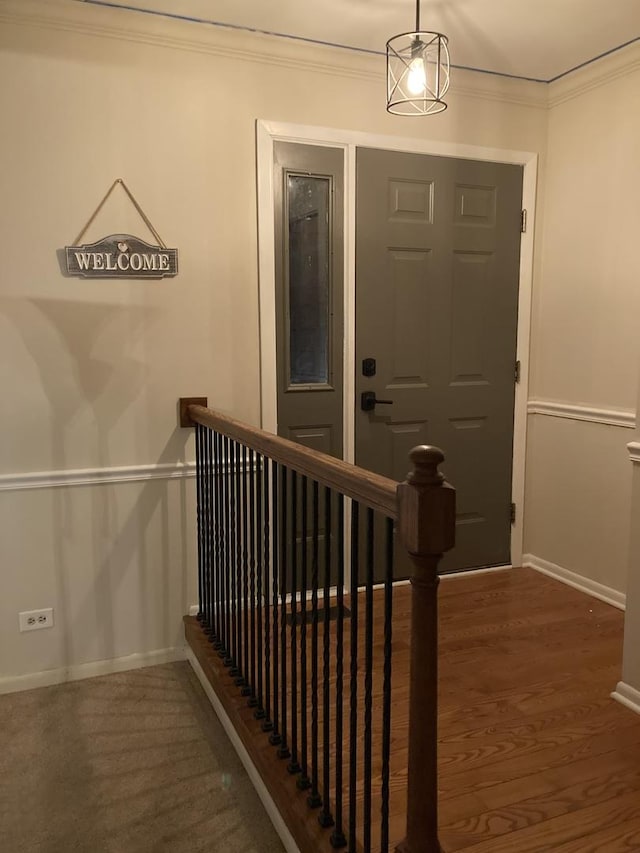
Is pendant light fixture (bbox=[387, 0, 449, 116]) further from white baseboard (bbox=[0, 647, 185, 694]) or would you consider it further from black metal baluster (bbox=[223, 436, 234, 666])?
white baseboard (bbox=[0, 647, 185, 694])

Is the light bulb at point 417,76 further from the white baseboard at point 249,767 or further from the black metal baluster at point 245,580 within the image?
the white baseboard at point 249,767

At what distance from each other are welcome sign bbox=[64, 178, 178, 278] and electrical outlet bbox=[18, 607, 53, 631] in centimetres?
130

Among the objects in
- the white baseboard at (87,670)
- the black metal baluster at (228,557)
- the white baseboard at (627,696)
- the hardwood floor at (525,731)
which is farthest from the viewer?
the white baseboard at (87,670)

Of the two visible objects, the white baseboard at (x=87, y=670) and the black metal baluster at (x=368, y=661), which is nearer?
the black metal baluster at (x=368, y=661)

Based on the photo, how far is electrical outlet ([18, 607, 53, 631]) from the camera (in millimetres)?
2588

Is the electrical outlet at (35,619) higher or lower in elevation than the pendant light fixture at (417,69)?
lower

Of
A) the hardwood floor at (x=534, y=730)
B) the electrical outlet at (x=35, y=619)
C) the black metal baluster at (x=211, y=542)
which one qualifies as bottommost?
the hardwood floor at (x=534, y=730)

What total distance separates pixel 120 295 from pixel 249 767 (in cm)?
174

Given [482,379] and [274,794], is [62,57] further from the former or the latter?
[274,794]

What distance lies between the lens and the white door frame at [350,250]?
2803mm

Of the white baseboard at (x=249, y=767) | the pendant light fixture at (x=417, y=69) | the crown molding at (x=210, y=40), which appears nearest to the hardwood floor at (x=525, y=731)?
the white baseboard at (x=249, y=767)

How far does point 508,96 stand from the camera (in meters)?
3.23

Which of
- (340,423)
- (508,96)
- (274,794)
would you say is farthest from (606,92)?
(274,794)

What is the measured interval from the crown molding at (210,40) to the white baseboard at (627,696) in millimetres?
2586
